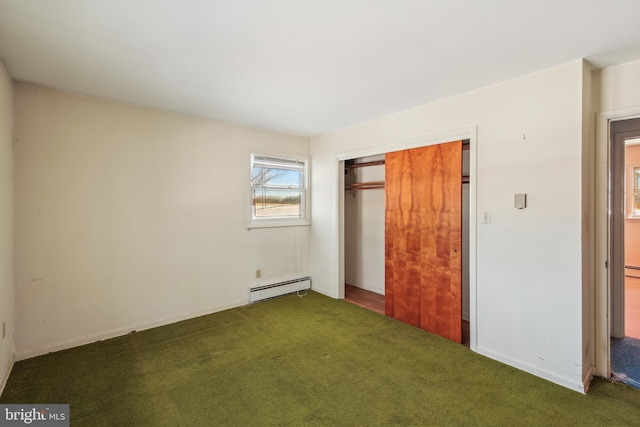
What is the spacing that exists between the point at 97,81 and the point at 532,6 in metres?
3.24

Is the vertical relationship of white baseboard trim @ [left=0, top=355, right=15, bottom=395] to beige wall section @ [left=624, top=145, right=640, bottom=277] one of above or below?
below

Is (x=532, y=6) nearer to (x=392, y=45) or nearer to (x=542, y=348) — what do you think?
(x=392, y=45)

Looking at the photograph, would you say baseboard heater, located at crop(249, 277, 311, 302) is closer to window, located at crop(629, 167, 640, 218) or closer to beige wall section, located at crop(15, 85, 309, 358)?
beige wall section, located at crop(15, 85, 309, 358)

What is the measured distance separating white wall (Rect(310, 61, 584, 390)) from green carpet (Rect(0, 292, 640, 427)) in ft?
0.87

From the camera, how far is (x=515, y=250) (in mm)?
2543

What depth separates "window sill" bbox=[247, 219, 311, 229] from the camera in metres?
4.18

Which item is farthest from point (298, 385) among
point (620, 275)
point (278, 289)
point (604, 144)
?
point (620, 275)

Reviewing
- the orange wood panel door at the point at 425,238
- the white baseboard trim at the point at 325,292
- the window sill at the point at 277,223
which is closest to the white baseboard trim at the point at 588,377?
the orange wood panel door at the point at 425,238

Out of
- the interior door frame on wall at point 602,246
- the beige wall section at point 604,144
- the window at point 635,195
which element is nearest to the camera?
the beige wall section at point 604,144

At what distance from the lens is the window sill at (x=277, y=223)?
4180mm

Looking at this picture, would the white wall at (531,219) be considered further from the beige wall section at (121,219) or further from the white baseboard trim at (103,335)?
the white baseboard trim at (103,335)

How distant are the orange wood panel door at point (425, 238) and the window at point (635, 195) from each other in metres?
5.69

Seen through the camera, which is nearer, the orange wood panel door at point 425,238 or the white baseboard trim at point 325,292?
the orange wood panel door at point 425,238

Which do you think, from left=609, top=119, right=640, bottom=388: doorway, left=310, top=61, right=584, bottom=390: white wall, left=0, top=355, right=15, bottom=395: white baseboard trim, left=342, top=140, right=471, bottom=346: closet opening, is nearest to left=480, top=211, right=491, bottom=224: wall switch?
left=310, top=61, right=584, bottom=390: white wall
